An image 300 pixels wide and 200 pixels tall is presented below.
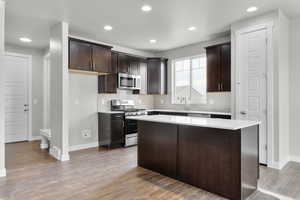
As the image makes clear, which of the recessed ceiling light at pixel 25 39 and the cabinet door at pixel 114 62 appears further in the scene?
the cabinet door at pixel 114 62

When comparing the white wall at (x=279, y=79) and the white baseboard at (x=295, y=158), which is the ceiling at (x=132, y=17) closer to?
the white wall at (x=279, y=79)

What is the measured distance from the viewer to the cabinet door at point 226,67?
14.3 ft

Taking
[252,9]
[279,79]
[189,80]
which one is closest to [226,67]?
[279,79]

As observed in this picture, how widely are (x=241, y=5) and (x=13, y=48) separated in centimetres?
593

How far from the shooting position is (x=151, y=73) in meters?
6.05

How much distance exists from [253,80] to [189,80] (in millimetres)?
2276

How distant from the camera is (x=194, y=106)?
217 inches

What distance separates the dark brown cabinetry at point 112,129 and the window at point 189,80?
2.05 metres

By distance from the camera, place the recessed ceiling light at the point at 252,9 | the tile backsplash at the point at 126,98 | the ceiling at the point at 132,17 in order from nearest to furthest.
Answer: the ceiling at the point at 132,17
the recessed ceiling light at the point at 252,9
the tile backsplash at the point at 126,98

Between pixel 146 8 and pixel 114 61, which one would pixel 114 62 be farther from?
pixel 146 8

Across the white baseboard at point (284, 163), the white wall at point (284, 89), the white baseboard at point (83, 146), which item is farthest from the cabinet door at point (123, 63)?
the white baseboard at point (284, 163)

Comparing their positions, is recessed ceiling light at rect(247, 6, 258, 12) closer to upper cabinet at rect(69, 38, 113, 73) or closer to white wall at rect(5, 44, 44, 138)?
upper cabinet at rect(69, 38, 113, 73)

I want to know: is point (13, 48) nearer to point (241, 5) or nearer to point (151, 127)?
point (151, 127)

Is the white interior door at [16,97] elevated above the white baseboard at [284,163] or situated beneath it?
elevated above
